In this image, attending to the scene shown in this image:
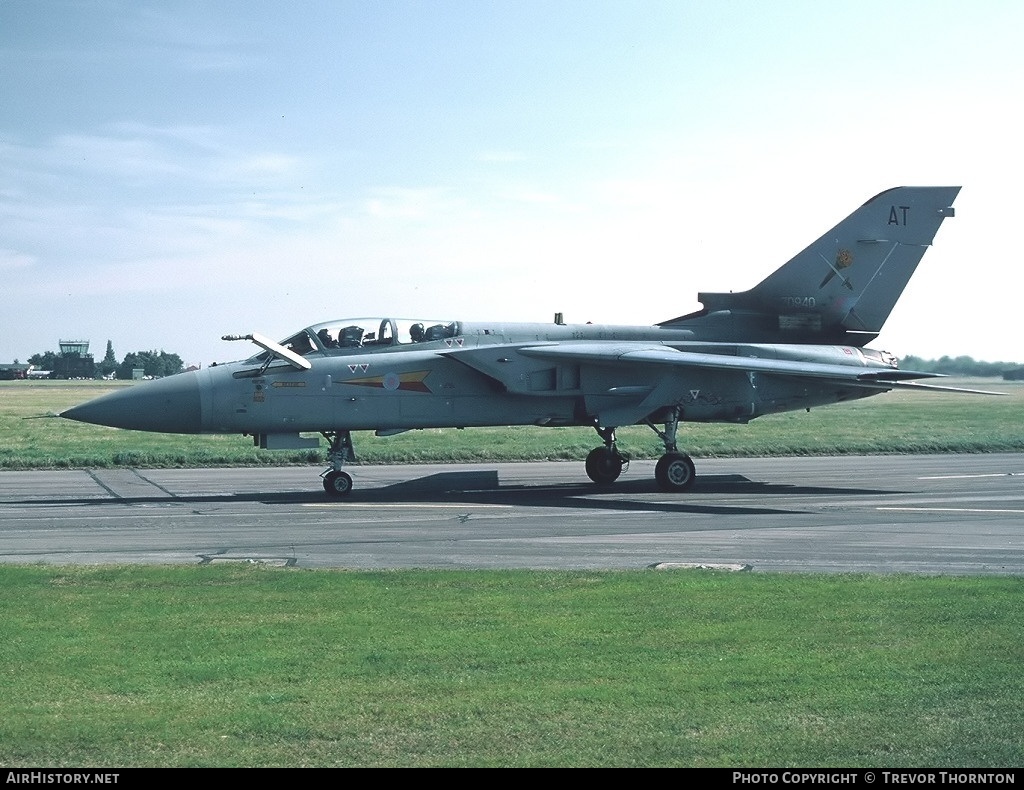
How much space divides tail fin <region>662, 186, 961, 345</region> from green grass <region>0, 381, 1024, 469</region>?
7.81 m

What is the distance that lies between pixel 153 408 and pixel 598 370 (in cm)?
922

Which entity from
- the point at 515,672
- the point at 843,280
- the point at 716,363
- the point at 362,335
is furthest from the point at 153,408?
the point at 843,280

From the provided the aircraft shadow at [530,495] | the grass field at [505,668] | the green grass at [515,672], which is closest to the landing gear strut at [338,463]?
the aircraft shadow at [530,495]

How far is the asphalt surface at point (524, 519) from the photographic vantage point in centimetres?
1389

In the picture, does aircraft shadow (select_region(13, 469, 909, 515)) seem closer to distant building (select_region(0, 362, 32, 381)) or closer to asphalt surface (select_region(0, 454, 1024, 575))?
asphalt surface (select_region(0, 454, 1024, 575))

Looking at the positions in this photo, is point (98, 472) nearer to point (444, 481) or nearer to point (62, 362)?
point (444, 481)

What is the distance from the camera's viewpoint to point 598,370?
→ 23750 millimetres

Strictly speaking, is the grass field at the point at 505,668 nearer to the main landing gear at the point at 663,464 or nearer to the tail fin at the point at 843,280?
the main landing gear at the point at 663,464

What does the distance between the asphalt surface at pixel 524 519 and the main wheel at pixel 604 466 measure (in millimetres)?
387

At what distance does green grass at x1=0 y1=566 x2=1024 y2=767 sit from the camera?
6.23m

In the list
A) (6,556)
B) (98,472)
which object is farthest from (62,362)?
(6,556)

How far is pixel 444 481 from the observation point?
997 inches
